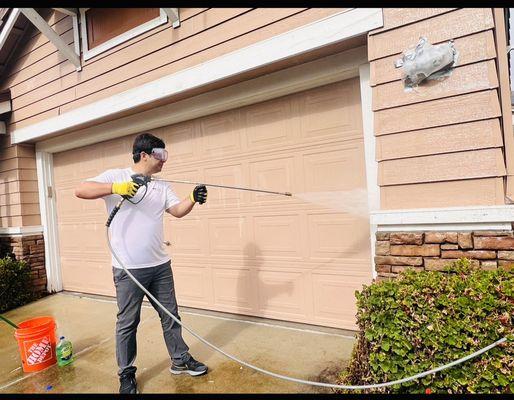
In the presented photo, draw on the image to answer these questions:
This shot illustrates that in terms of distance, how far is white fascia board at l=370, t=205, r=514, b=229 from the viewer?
224cm

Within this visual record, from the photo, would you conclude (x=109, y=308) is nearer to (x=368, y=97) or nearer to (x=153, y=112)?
(x=153, y=112)

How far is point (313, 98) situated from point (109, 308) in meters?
3.74

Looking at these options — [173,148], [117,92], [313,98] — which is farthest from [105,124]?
[313,98]

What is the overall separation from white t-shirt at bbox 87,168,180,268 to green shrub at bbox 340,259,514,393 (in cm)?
154

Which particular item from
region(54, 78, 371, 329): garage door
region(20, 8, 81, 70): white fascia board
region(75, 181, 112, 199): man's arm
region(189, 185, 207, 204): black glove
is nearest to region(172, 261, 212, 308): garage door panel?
region(54, 78, 371, 329): garage door

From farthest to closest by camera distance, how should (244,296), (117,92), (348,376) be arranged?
(117,92) < (244,296) < (348,376)

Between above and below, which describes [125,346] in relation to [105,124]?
below

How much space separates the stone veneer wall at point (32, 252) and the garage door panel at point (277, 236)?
3971 mm

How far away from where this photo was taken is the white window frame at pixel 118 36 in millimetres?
3912

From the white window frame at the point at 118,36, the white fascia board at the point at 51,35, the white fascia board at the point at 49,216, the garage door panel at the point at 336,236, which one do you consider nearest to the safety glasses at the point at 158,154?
the garage door panel at the point at 336,236

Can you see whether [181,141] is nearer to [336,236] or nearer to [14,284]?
[336,236]

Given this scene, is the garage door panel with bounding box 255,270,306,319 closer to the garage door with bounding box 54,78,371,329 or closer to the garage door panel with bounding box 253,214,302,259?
the garage door with bounding box 54,78,371,329

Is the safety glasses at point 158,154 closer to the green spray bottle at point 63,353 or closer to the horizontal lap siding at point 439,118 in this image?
the horizontal lap siding at point 439,118
